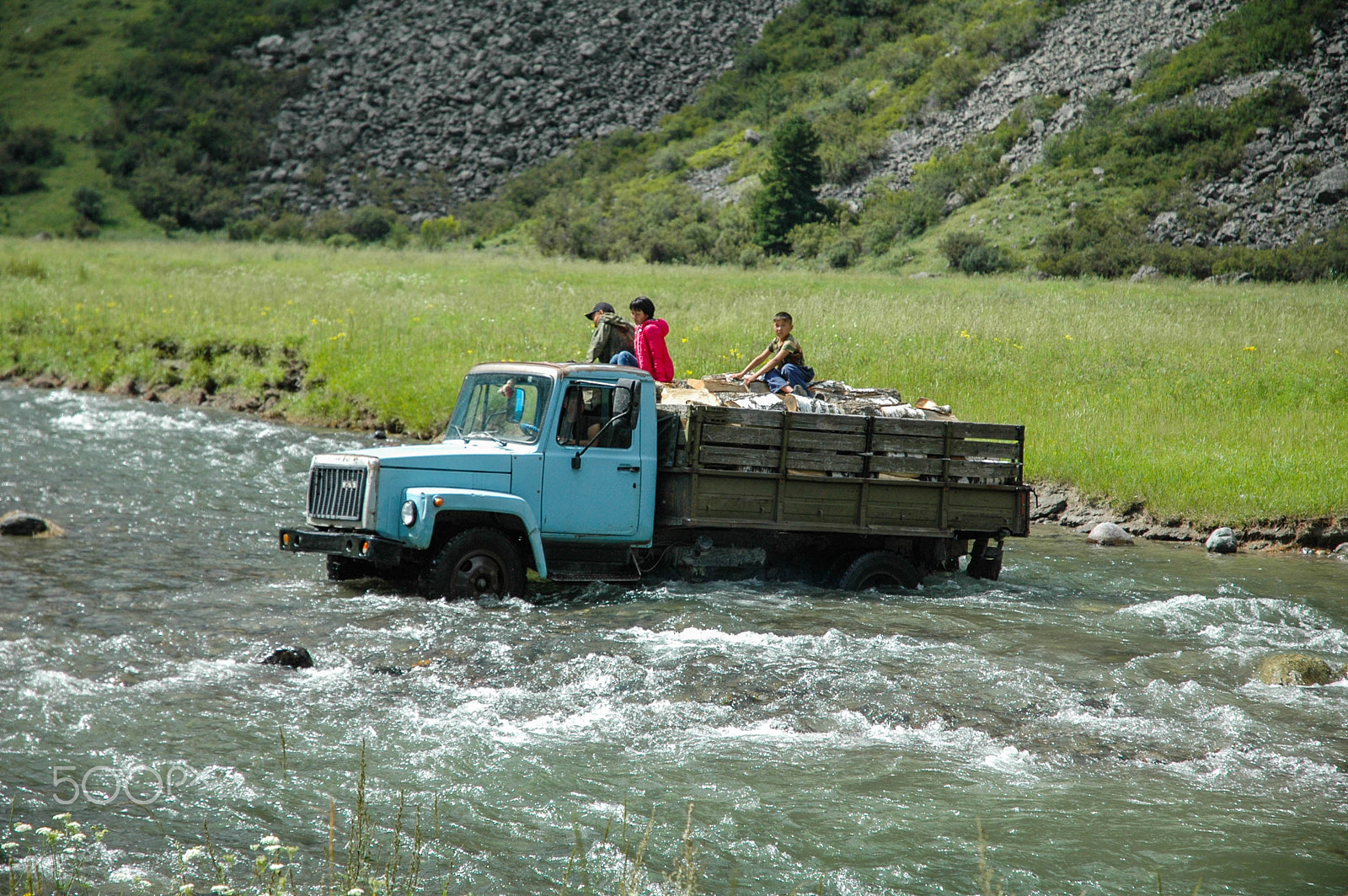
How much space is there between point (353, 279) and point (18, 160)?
Answer: 44.0 m

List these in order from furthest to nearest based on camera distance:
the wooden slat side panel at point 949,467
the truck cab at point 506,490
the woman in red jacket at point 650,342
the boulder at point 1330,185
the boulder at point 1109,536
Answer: the boulder at point 1330,185 < the boulder at point 1109,536 < the woman in red jacket at point 650,342 < the wooden slat side panel at point 949,467 < the truck cab at point 506,490

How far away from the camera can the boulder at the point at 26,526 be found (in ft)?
39.5

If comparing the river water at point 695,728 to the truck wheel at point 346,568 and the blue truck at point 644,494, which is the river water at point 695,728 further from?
Answer: the blue truck at point 644,494

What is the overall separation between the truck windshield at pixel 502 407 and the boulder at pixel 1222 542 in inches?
342

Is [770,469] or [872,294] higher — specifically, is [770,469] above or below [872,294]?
below

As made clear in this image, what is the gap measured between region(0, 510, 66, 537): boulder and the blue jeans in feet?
25.6

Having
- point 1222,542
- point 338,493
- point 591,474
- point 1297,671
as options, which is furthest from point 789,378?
point 1222,542

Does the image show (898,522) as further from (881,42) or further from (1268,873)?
(881,42)

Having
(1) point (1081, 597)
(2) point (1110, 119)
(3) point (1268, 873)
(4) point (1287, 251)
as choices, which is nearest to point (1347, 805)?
(3) point (1268, 873)

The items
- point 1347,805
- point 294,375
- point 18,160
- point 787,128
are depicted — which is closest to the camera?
point 1347,805

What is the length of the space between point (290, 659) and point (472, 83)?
83.0m

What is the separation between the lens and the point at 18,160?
2645 inches

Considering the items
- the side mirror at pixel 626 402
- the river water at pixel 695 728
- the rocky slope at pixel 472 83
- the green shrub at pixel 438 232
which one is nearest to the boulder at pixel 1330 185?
the river water at pixel 695 728

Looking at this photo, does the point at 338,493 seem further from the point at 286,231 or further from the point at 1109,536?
the point at 286,231
